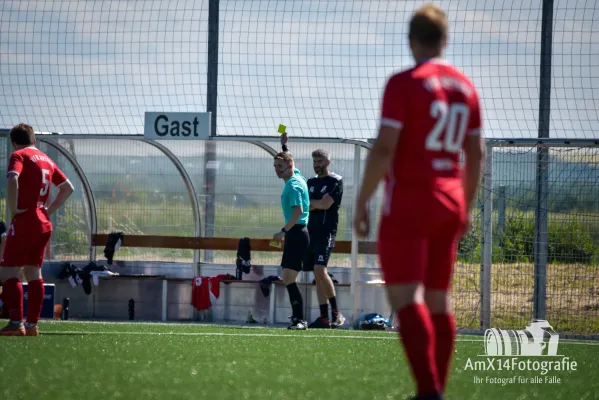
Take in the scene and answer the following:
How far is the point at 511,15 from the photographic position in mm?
13109

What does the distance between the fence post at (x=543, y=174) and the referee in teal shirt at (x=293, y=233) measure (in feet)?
9.13

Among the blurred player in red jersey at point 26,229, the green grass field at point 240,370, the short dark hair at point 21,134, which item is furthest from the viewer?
the short dark hair at point 21,134

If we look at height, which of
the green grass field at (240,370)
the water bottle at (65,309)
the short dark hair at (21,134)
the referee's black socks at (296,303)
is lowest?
the water bottle at (65,309)

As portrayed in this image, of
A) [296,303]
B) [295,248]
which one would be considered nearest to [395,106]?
[295,248]

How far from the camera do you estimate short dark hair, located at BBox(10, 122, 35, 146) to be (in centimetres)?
972

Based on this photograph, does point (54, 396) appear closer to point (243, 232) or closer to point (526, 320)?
point (526, 320)

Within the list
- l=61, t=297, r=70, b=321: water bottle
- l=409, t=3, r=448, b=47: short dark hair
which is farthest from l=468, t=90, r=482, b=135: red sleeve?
l=61, t=297, r=70, b=321: water bottle

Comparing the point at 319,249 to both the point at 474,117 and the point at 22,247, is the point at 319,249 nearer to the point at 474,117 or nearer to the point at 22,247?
the point at 22,247

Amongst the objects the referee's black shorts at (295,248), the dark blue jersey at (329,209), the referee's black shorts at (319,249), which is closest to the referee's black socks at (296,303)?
the referee's black shorts at (295,248)

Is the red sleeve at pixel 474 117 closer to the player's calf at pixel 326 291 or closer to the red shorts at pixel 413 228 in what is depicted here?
the red shorts at pixel 413 228

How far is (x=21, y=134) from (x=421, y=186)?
5980 mm

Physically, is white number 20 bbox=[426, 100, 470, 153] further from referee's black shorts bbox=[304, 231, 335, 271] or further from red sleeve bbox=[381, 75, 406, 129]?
referee's black shorts bbox=[304, 231, 335, 271]

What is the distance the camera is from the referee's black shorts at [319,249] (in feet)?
40.7

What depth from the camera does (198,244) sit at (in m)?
14.9
